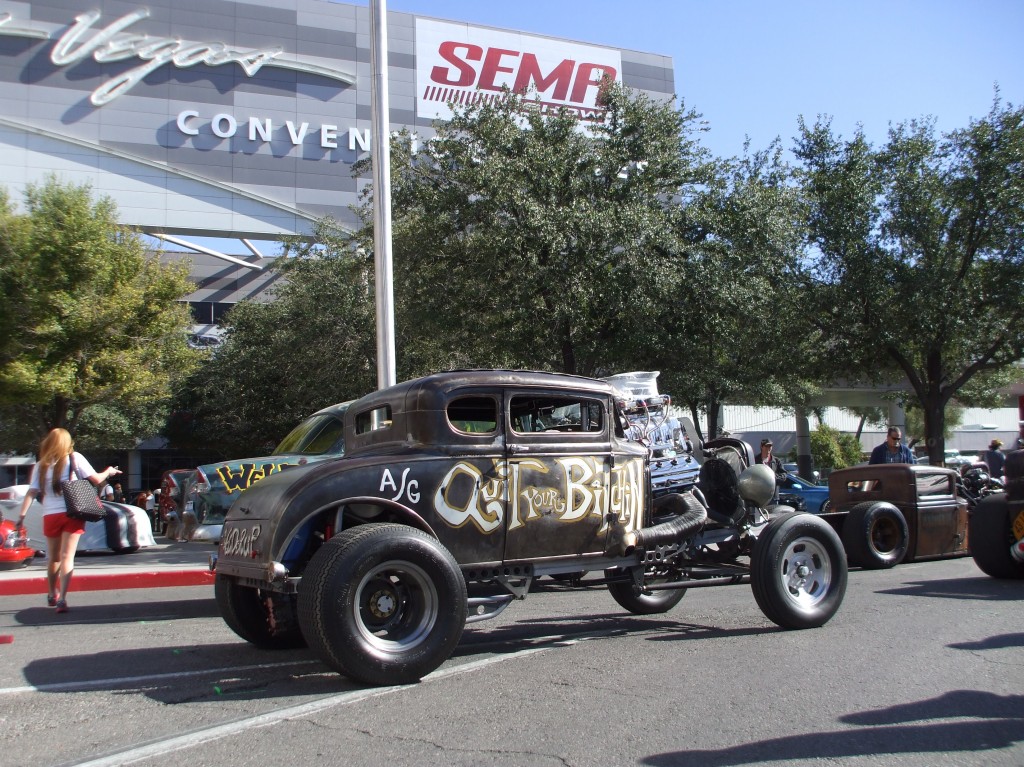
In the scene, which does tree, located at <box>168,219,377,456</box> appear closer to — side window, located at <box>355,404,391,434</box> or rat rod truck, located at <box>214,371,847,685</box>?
side window, located at <box>355,404,391,434</box>

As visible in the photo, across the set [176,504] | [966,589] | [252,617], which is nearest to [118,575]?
[176,504]

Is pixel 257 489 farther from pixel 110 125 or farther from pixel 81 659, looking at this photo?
pixel 110 125

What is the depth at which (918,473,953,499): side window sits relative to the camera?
11766 millimetres

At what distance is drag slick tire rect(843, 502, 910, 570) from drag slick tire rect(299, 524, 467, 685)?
7.20 m

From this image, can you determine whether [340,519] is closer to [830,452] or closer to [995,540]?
[995,540]

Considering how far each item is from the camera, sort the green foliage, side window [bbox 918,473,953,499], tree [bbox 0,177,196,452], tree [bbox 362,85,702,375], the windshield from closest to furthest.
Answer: the windshield → side window [bbox 918,473,953,499] → tree [bbox 362,85,702,375] → tree [bbox 0,177,196,452] → the green foliage

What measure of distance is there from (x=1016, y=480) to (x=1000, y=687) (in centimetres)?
510

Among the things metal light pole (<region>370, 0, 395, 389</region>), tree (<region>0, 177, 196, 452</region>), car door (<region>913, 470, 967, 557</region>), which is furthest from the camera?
tree (<region>0, 177, 196, 452</region>)

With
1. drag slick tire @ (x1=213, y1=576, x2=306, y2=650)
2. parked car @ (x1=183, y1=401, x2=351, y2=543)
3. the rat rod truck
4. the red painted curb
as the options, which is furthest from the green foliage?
drag slick tire @ (x1=213, y1=576, x2=306, y2=650)

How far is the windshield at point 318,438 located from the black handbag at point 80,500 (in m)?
2.36

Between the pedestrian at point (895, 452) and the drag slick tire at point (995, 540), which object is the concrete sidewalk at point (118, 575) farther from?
the pedestrian at point (895, 452)

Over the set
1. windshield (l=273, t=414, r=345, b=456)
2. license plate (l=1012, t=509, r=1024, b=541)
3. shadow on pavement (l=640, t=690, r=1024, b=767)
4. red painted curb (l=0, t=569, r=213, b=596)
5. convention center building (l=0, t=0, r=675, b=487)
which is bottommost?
red painted curb (l=0, t=569, r=213, b=596)

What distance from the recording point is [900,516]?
37.3 feet

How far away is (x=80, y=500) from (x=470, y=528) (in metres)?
4.39
